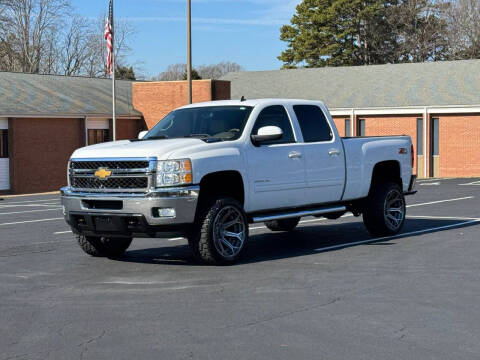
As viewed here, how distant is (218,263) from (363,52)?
60.2 metres

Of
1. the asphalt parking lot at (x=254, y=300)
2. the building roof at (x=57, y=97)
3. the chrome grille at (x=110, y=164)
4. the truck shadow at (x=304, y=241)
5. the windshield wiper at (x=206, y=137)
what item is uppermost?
the building roof at (x=57, y=97)

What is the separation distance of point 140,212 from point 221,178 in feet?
4.24

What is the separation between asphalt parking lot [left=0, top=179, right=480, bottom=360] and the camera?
649 cm

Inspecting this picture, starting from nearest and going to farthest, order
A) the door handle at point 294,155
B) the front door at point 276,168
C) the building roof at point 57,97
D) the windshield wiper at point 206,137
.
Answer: the windshield wiper at point 206,137 → the front door at point 276,168 → the door handle at point 294,155 → the building roof at point 57,97

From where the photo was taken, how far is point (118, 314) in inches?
303

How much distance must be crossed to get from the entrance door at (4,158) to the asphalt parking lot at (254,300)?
22.0 meters

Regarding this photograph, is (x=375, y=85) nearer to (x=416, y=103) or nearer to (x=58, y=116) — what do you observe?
(x=416, y=103)

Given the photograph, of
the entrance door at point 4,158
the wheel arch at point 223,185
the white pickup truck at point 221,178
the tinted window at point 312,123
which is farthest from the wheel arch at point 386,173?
the entrance door at point 4,158

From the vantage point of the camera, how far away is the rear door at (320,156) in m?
12.0

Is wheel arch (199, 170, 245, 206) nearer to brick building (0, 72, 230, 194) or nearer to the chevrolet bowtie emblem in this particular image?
the chevrolet bowtie emblem

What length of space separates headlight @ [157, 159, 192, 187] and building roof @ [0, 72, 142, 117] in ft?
83.1

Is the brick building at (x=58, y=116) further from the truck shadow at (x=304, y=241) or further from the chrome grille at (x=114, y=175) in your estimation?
the chrome grille at (x=114, y=175)

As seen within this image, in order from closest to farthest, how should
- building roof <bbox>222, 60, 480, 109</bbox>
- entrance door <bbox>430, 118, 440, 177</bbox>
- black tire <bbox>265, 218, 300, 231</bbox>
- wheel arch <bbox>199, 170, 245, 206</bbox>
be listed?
wheel arch <bbox>199, 170, 245, 206</bbox>
black tire <bbox>265, 218, 300, 231</bbox>
entrance door <bbox>430, 118, 440, 177</bbox>
building roof <bbox>222, 60, 480, 109</bbox>

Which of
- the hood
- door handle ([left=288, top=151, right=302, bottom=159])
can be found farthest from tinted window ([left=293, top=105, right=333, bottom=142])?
the hood
